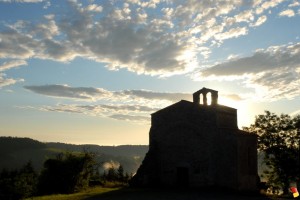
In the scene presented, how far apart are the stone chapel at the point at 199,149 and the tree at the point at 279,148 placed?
8.78 metres

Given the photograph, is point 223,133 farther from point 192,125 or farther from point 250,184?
point 250,184

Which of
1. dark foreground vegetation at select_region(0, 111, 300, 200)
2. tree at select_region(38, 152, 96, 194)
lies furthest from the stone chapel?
tree at select_region(38, 152, 96, 194)

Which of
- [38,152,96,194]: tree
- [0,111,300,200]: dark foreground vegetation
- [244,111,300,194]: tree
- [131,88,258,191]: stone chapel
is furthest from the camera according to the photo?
[244,111,300,194]: tree

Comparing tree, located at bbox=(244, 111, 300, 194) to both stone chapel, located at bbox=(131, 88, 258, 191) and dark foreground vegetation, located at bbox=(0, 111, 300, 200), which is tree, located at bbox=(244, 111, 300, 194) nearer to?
dark foreground vegetation, located at bbox=(0, 111, 300, 200)

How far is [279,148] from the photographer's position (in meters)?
41.9

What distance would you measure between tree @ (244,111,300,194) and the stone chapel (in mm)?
8780

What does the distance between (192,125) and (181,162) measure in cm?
374

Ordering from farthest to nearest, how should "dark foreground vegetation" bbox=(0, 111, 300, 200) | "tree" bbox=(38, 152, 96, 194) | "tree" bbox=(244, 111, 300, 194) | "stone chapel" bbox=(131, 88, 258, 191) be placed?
1. "tree" bbox=(244, 111, 300, 194)
2. "tree" bbox=(38, 152, 96, 194)
3. "stone chapel" bbox=(131, 88, 258, 191)
4. "dark foreground vegetation" bbox=(0, 111, 300, 200)

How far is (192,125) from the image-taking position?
33.0 metres

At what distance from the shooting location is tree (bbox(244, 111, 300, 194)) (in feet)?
133

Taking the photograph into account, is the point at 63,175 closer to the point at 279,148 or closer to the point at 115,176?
the point at 115,176

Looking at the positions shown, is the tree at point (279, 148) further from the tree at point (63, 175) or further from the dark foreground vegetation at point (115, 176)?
the tree at point (63, 175)

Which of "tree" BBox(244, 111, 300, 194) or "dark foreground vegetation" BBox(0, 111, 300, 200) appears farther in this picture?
"tree" BBox(244, 111, 300, 194)

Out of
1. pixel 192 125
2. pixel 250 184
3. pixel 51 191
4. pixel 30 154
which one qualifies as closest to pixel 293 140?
pixel 250 184
